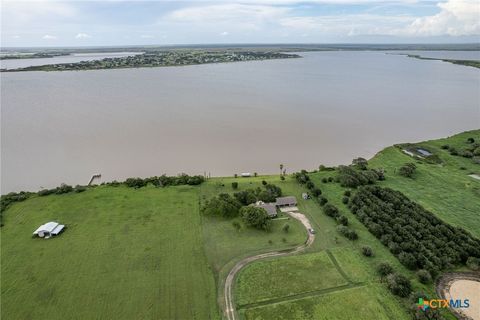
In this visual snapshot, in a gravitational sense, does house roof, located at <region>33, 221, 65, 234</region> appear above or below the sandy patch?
A: above

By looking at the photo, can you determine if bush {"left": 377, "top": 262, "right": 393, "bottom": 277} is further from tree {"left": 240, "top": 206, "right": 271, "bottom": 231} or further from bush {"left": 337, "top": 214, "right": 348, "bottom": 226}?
tree {"left": 240, "top": 206, "right": 271, "bottom": 231}

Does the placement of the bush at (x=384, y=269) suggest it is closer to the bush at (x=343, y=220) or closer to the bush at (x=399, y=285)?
the bush at (x=399, y=285)

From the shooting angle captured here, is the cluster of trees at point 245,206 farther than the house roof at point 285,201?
A: No

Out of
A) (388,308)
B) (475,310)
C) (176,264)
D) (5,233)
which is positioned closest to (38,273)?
(5,233)

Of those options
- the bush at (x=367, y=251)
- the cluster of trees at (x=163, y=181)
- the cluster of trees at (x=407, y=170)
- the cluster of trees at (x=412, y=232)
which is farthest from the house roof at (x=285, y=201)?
the cluster of trees at (x=407, y=170)

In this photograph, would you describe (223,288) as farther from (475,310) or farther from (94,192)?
(94,192)

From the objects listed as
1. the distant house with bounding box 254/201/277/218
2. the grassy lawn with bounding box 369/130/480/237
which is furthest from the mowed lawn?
the grassy lawn with bounding box 369/130/480/237

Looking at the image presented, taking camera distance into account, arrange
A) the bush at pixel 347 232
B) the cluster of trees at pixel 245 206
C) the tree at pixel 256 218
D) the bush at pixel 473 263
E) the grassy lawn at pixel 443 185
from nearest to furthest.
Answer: the bush at pixel 473 263 < the bush at pixel 347 232 < the tree at pixel 256 218 < the cluster of trees at pixel 245 206 < the grassy lawn at pixel 443 185
